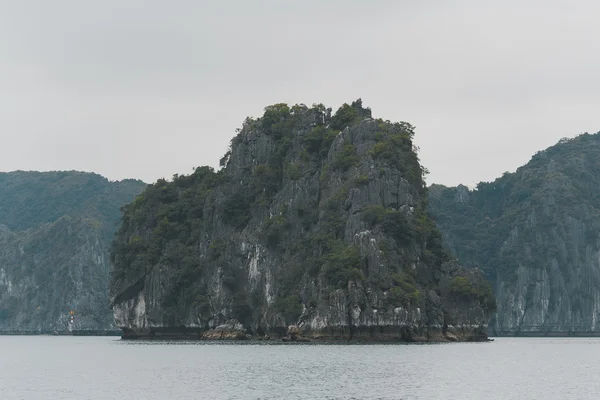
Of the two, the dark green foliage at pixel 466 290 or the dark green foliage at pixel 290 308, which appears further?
the dark green foliage at pixel 466 290

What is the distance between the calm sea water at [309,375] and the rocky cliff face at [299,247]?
17.9m

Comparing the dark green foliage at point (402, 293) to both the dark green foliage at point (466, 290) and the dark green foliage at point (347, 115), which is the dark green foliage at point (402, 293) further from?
the dark green foliage at point (347, 115)

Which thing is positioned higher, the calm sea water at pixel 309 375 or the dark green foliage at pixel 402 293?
the dark green foliage at pixel 402 293

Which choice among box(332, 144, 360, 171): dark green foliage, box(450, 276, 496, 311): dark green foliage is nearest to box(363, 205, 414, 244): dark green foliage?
box(450, 276, 496, 311): dark green foliage

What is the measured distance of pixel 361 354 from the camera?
313ft

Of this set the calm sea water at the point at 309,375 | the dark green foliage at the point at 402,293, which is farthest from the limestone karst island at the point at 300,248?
the calm sea water at the point at 309,375

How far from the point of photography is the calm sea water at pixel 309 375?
6025 cm

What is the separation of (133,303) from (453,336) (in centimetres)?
5425

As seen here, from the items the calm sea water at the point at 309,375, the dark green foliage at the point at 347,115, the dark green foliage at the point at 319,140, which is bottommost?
the calm sea water at the point at 309,375

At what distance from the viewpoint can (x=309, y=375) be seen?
7119 centimetres

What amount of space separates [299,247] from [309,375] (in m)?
69.0

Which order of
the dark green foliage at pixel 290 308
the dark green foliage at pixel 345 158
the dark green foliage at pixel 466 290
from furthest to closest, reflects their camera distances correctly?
1. the dark green foliage at pixel 345 158
2. the dark green foliage at pixel 466 290
3. the dark green foliage at pixel 290 308

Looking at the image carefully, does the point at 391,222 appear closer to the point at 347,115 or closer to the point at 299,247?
the point at 299,247

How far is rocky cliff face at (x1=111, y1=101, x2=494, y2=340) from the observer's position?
121875 mm
